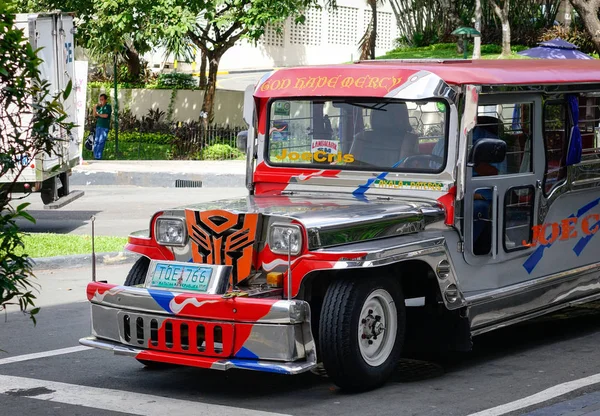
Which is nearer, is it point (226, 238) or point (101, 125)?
point (226, 238)

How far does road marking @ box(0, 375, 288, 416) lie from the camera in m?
6.35

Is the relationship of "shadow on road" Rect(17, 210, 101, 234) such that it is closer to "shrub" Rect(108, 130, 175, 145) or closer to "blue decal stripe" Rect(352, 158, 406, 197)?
"blue decal stripe" Rect(352, 158, 406, 197)

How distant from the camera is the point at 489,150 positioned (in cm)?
723

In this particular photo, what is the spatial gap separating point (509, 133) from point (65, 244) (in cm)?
657

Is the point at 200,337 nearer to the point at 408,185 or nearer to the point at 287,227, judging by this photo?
the point at 287,227

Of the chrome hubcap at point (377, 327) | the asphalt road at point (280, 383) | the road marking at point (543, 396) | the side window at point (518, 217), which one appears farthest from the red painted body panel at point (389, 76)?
the road marking at point (543, 396)

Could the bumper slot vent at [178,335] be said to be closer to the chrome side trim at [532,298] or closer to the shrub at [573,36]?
the chrome side trim at [532,298]

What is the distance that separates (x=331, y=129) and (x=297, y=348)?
2.08 metres

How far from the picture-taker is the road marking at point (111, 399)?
250 inches

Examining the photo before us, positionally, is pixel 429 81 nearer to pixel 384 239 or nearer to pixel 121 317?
pixel 384 239

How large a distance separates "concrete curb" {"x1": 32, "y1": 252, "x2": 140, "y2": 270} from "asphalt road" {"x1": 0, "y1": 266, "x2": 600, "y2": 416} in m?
2.85

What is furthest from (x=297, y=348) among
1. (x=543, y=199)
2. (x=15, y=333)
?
(x=15, y=333)

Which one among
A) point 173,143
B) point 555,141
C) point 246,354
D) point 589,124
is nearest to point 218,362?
point 246,354

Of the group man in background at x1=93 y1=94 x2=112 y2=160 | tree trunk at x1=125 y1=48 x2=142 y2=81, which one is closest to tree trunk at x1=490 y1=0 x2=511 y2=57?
tree trunk at x1=125 y1=48 x2=142 y2=81
